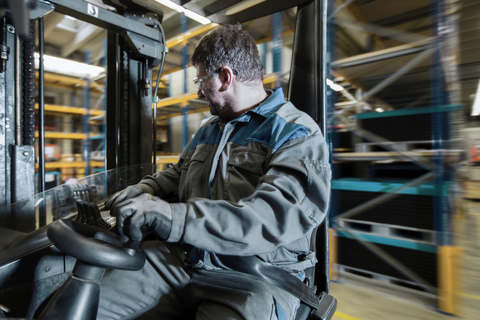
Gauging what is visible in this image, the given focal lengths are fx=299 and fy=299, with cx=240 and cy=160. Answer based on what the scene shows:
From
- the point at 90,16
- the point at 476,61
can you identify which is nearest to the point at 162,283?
the point at 90,16

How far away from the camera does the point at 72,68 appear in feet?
21.9

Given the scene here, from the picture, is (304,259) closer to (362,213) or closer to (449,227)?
(449,227)

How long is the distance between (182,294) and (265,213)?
550mm

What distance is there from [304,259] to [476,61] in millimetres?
8041

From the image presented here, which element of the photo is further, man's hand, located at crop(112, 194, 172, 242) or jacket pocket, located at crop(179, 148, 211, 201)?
jacket pocket, located at crop(179, 148, 211, 201)

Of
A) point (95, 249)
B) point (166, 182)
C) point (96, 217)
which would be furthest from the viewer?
point (166, 182)

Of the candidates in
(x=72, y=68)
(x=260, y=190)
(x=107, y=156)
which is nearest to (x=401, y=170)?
(x=260, y=190)

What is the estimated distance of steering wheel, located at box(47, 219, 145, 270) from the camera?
81 cm

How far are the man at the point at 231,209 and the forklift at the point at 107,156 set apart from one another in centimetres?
13

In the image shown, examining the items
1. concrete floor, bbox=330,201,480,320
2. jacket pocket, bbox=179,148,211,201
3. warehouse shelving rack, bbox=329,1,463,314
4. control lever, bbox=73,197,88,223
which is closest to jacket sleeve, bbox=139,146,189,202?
jacket pocket, bbox=179,148,211,201

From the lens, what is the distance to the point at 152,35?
1989mm

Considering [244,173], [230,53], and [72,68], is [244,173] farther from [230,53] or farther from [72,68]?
[72,68]

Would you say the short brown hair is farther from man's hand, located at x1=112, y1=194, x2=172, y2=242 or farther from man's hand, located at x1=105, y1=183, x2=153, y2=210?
man's hand, located at x1=112, y1=194, x2=172, y2=242

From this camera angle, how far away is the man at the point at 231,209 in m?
0.94
